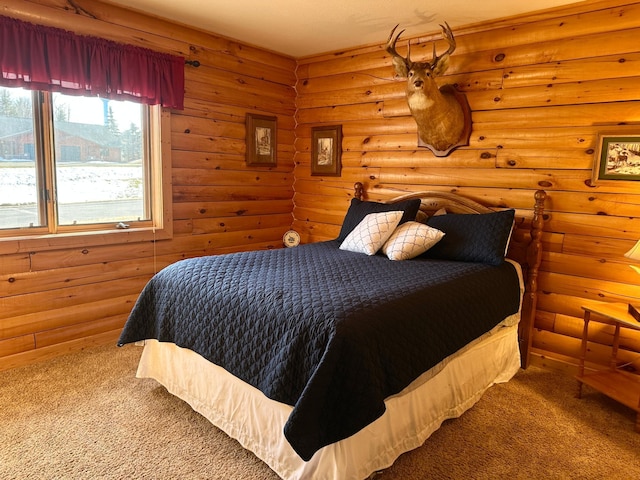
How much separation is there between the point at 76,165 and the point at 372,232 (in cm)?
219

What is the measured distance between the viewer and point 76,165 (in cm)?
316

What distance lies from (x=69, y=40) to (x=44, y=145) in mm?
712

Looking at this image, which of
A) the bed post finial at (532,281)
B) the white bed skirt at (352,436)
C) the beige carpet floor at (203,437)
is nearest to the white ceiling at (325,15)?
the bed post finial at (532,281)

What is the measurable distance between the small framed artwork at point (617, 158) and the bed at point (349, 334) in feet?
1.34

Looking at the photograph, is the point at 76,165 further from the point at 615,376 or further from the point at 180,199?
Result: the point at 615,376

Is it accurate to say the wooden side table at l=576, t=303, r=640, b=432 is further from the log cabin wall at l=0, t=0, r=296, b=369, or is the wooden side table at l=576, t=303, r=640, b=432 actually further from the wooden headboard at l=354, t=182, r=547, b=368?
the log cabin wall at l=0, t=0, r=296, b=369

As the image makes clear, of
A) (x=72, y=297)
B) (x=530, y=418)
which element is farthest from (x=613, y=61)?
(x=72, y=297)

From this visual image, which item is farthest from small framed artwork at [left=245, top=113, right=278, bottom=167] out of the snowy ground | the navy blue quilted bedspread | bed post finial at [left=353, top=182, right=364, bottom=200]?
the navy blue quilted bedspread

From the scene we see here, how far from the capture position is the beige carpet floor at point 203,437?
1987 mm

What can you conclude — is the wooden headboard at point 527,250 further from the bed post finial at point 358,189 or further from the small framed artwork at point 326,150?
the small framed artwork at point 326,150

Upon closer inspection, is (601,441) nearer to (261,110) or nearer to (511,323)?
(511,323)

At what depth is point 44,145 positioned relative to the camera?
296cm

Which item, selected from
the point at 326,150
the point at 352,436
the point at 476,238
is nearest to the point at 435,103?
the point at 476,238

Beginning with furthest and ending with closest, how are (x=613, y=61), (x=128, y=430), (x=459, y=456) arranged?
(x=613, y=61) → (x=128, y=430) → (x=459, y=456)
